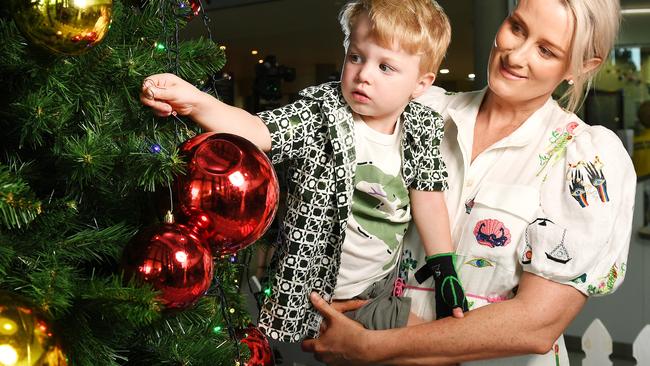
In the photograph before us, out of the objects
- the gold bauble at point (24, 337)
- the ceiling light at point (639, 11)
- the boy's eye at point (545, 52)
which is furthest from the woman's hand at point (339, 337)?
the ceiling light at point (639, 11)

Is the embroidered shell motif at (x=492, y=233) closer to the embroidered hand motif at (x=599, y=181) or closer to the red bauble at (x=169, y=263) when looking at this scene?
the embroidered hand motif at (x=599, y=181)

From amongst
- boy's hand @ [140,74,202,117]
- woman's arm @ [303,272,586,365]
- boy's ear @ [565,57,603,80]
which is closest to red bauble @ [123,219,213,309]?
boy's hand @ [140,74,202,117]

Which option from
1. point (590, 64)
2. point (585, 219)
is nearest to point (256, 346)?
point (585, 219)

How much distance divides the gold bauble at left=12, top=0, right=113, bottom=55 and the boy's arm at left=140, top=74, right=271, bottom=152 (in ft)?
0.41

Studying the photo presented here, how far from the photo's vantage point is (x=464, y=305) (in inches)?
51.9

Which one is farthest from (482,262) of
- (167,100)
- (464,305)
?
(167,100)

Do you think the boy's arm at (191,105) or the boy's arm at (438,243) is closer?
the boy's arm at (191,105)

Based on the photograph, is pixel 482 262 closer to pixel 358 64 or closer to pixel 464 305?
pixel 464 305

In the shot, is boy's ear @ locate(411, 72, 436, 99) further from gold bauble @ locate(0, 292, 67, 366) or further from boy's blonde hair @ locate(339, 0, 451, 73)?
gold bauble @ locate(0, 292, 67, 366)

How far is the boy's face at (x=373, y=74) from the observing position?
44.9 inches

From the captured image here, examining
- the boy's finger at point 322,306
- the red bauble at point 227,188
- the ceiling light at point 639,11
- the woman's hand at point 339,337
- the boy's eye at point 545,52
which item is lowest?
the ceiling light at point 639,11

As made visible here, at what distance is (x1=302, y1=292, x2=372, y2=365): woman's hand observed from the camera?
51.9 inches

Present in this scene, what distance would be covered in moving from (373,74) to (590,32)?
47 centimetres

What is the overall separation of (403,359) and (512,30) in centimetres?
63
